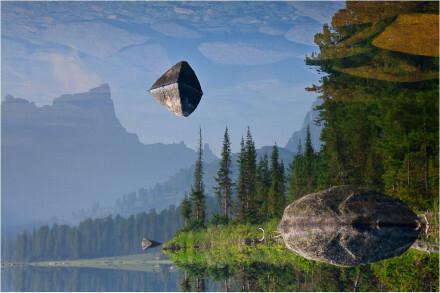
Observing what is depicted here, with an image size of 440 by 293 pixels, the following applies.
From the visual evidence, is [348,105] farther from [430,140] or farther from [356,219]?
[356,219]

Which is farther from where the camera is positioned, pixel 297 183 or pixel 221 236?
pixel 297 183

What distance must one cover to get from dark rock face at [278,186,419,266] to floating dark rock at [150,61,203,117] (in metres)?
4.09

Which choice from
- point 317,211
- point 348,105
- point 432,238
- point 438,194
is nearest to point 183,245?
point 348,105

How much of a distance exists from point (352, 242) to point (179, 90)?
5.73 meters

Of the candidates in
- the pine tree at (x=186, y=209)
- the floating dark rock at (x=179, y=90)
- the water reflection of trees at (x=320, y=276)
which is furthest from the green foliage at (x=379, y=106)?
the floating dark rock at (x=179, y=90)

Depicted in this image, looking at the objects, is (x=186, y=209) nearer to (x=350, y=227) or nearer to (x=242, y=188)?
(x=242, y=188)

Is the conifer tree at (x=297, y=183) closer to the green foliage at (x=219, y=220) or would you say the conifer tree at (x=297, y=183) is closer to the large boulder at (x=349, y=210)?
the green foliage at (x=219, y=220)

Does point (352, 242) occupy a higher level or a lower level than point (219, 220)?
higher

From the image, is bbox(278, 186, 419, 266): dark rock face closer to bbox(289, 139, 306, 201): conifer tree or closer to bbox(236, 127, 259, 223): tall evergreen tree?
bbox(289, 139, 306, 201): conifer tree

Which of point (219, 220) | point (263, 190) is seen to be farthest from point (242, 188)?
point (219, 220)

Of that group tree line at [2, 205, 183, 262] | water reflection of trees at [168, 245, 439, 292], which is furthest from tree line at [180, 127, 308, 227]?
tree line at [2, 205, 183, 262]

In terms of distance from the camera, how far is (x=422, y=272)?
436 inches

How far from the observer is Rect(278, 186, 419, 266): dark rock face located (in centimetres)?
911

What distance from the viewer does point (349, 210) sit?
9383 millimetres
